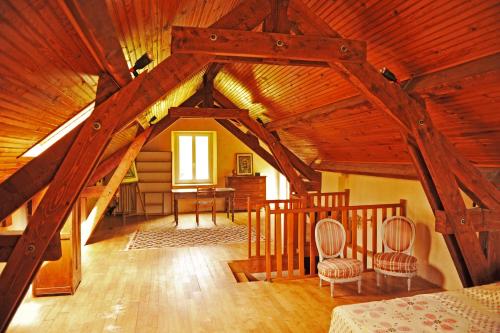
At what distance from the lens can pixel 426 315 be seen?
236 cm

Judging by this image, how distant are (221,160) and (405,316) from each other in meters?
8.23

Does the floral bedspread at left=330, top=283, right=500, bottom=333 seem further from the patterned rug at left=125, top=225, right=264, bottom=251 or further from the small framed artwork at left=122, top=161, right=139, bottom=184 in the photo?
the small framed artwork at left=122, top=161, right=139, bottom=184

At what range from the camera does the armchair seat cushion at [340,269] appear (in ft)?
12.8

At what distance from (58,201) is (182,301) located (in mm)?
2054

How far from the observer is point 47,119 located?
2.91m

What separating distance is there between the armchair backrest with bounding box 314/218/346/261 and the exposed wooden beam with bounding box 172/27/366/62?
7.19ft

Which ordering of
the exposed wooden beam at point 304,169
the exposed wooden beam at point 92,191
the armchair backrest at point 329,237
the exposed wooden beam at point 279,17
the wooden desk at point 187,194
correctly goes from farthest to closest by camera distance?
the wooden desk at point 187,194, the exposed wooden beam at point 304,169, the exposed wooden beam at point 92,191, the armchair backrest at point 329,237, the exposed wooden beam at point 279,17

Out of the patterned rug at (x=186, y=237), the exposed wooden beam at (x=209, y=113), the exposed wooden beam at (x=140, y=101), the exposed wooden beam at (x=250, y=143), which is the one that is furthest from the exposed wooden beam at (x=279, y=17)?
the exposed wooden beam at (x=250, y=143)

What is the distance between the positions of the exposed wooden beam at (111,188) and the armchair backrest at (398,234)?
451 cm

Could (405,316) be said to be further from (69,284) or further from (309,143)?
(309,143)

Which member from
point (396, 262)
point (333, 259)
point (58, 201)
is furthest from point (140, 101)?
point (396, 262)

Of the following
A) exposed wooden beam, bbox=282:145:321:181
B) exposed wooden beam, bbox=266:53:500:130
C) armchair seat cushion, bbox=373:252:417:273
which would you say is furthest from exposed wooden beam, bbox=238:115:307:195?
exposed wooden beam, bbox=266:53:500:130

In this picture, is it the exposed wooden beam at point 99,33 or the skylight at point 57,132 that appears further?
the skylight at point 57,132

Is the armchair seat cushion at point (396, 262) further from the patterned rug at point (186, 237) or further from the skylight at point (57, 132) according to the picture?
the skylight at point (57, 132)
